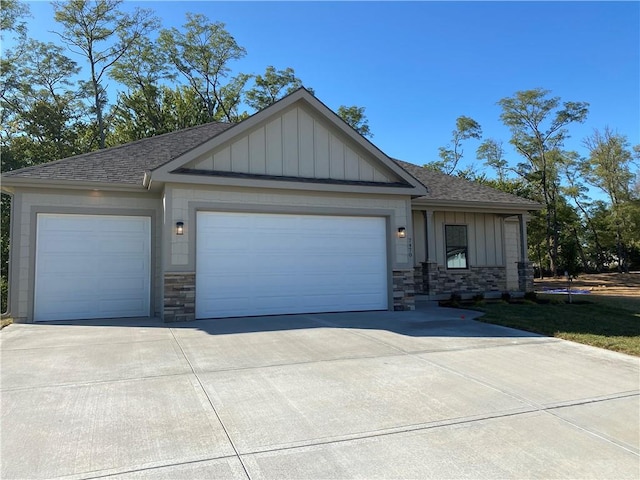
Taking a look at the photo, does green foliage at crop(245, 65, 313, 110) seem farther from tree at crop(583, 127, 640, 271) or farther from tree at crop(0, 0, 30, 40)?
tree at crop(583, 127, 640, 271)

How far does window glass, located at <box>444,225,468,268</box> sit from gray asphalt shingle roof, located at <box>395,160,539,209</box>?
3.63ft

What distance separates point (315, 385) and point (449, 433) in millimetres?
1657

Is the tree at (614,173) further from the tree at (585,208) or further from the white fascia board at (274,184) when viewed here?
the white fascia board at (274,184)

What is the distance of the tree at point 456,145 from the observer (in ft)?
117

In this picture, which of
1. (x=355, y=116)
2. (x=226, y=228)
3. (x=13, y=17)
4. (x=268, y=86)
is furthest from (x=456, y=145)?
(x=13, y=17)

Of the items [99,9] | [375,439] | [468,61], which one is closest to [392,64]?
[468,61]

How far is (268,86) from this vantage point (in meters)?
29.4

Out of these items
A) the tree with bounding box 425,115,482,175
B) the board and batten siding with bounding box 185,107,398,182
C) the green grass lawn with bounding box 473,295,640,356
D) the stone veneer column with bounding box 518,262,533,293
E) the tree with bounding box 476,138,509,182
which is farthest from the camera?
the tree with bounding box 425,115,482,175

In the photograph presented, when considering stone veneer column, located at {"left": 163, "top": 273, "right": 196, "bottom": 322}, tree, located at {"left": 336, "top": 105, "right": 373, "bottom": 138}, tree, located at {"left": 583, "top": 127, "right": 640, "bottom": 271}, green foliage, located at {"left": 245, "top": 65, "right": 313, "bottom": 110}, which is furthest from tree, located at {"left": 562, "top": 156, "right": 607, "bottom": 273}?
stone veneer column, located at {"left": 163, "top": 273, "right": 196, "bottom": 322}

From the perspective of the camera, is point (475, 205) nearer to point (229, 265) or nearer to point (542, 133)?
point (229, 265)

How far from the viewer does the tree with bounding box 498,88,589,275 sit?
107 feet

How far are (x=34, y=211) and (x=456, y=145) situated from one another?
32.9 m

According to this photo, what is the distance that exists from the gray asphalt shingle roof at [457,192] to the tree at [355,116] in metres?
15.2

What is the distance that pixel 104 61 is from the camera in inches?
1017
